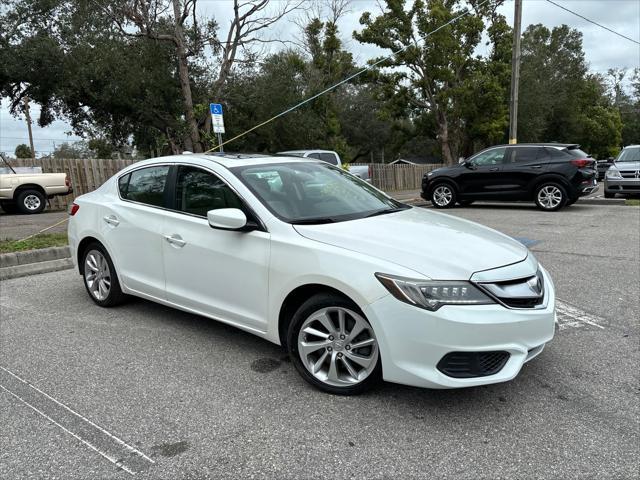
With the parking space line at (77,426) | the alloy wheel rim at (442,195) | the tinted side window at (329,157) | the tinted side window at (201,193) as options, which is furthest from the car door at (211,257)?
the tinted side window at (329,157)

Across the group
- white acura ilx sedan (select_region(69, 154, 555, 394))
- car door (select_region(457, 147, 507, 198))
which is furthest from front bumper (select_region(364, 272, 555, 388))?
car door (select_region(457, 147, 507, 198))

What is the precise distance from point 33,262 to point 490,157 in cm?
1065

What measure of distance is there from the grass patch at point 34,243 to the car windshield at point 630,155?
15.3 metres

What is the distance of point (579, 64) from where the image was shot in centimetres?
5178

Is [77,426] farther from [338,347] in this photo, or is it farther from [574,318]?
[574,318]

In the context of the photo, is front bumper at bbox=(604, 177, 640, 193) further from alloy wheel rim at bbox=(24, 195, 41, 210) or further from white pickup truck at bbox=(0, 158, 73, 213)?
alloy wheel rim at bbox=(24, 195, 41, 210)

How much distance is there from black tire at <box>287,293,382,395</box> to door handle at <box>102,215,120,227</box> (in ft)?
7.39

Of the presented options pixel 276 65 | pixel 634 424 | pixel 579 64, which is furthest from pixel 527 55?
pixel 634 424

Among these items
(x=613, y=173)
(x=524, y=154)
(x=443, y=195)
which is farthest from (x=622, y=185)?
(x=443, y=195)

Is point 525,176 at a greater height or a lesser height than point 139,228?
lesser

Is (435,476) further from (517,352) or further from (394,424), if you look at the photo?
(517,352)

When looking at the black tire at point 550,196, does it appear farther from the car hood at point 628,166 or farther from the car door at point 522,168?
the car hood at point 628,166

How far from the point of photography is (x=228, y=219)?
11.1 ft

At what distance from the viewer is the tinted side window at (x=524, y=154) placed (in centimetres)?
1240
